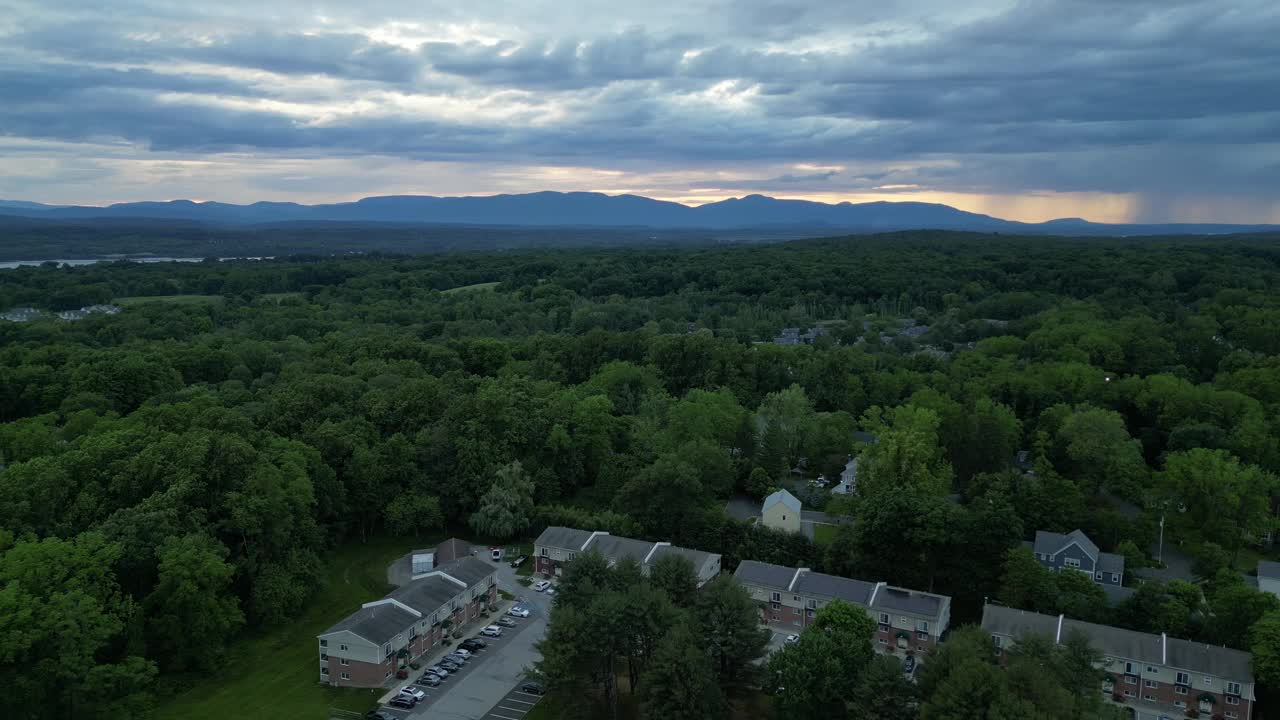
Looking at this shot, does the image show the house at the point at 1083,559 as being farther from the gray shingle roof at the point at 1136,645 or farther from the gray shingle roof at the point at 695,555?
the gray shingle roof at the point at 695,555

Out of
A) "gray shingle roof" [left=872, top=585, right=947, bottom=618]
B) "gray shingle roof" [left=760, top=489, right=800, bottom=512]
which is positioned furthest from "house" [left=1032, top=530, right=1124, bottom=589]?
"gray shingle roof" [left=760, top=489, right=800, bottom=512]

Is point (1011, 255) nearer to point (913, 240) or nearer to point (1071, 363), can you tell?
point (913, 240)

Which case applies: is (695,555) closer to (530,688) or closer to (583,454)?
(530,688)

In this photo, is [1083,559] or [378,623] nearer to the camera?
[378,623]

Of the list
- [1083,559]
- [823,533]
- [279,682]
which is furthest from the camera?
[823,533]

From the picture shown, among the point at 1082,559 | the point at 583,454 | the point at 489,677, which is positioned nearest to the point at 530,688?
the point at 489,677

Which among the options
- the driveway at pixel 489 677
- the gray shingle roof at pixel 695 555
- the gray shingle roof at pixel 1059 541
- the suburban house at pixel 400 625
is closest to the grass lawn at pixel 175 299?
the suburban house at pixel 400 625

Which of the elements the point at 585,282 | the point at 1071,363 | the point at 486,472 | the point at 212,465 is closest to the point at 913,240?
the point at 585,282

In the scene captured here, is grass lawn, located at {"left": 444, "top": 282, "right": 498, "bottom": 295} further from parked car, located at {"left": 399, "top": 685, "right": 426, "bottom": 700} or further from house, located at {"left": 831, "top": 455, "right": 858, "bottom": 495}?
parked car, located at {"left": 399, "top": 685, "right": 426, "bottom": 700}
